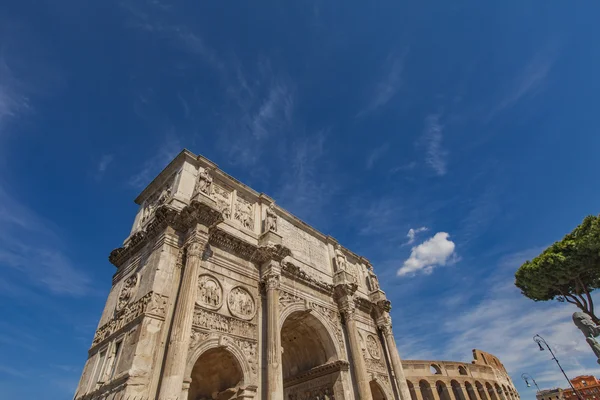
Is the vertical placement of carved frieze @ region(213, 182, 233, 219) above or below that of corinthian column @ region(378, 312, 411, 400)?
above

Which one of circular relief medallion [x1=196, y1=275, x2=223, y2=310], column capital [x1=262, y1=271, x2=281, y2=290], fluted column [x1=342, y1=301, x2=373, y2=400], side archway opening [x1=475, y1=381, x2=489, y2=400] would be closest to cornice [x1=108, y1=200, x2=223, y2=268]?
circular relief medallion [x1=196, y1=275, x2=223, y2=310]

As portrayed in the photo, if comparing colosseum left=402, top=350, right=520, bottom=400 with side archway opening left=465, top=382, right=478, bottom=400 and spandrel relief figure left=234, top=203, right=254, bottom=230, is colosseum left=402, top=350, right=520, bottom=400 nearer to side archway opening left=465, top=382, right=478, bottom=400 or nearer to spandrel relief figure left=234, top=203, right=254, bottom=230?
side archway opening left=465, top=382, right=478, bottom=400

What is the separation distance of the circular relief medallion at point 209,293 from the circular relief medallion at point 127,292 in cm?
232

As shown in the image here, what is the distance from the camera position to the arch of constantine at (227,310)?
1024cm

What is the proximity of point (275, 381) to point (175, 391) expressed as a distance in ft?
12.9

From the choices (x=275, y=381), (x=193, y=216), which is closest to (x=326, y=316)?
(x=275, y=381)

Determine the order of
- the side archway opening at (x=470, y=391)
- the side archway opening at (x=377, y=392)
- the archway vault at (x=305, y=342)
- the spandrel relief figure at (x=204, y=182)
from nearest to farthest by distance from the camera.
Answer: the spandrel relief figure at (x=204, y=182), the archway vault at (x=305, y=342), the side archway opening at (x=377, y=392), the side archway opening at (x=470, y=391)

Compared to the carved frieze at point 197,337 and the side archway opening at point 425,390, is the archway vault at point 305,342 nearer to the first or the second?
the carved frieze at point 197,337

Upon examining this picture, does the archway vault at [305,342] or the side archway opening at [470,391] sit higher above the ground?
the side archway opening at [470,391]

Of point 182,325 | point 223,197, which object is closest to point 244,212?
point 223,197

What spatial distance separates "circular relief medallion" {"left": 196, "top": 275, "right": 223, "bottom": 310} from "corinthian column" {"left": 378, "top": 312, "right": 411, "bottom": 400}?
38.9 feet

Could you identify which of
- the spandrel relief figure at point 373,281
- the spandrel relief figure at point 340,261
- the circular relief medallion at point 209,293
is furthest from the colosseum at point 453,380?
the circular relief medallion at point 209,293

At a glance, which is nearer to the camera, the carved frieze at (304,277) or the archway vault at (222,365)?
the archway vault at (222,365)

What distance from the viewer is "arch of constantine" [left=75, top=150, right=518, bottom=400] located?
10.2 metres
